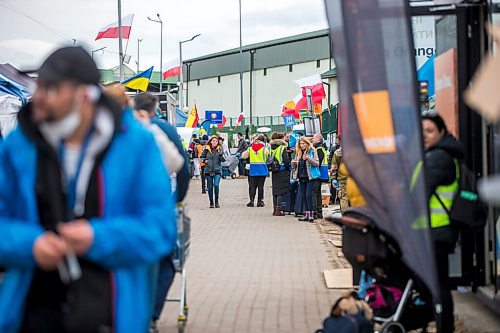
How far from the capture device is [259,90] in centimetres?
8538

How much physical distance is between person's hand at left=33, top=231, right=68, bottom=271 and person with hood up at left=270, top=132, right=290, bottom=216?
52.9 ft

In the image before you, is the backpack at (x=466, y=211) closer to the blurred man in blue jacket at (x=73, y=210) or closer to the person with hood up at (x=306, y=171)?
the blurred man in blue jacket at (x=73, y=210)

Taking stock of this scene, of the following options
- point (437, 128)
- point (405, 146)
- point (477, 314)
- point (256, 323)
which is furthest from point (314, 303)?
point (405, 146)

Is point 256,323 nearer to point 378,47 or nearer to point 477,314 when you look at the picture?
point 477,314

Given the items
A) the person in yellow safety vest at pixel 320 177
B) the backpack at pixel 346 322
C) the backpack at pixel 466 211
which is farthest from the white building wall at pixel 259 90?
the backpack at pixel 346 322

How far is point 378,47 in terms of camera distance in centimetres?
502

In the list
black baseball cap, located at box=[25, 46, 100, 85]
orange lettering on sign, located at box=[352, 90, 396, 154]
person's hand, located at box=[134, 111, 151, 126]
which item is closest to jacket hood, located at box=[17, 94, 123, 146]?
black baseball cap, located at box=[25, 46, 100, 85]

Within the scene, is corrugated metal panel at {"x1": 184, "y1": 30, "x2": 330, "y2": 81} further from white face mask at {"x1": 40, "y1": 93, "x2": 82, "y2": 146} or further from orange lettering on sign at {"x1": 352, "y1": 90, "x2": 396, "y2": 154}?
white face mask at {"x1": 40, "y1": 93, "x2": 82, "y2": 146}

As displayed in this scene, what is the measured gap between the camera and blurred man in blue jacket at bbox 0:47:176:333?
10.6 ft

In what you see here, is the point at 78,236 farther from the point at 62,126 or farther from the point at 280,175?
the point at 280,175

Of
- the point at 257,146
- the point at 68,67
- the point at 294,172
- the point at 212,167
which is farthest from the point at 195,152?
the point at 68,67

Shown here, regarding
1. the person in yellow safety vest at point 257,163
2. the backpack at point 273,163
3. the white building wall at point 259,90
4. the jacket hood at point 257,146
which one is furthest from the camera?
the white building wall at point 259,90

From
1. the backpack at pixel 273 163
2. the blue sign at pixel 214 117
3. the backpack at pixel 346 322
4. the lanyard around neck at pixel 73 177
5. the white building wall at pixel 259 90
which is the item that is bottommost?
the backpack at pixel 346 322

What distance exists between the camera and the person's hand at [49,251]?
315 centimetres
